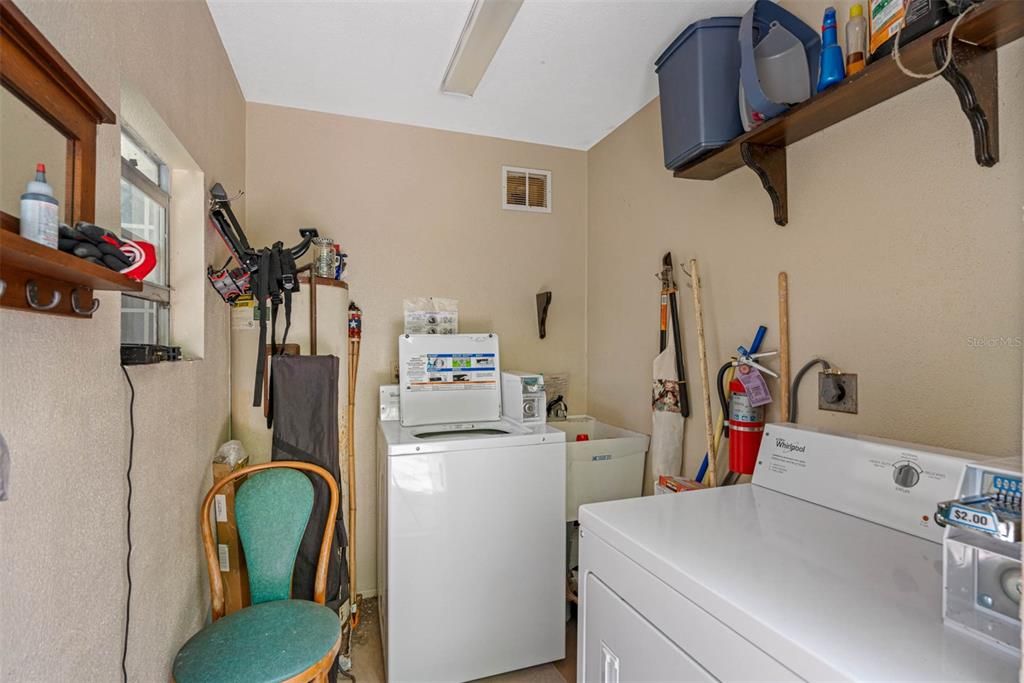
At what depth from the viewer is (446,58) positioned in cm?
223

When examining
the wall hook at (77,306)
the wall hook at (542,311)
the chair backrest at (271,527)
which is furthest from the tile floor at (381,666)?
the wall hook at (77,306)

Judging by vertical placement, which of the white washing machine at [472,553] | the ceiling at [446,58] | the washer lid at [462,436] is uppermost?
the ceiling at [446,58]

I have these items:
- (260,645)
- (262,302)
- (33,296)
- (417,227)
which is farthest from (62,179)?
(417,227)

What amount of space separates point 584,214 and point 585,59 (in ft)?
3.73

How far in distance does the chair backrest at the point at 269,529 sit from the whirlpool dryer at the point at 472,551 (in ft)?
1.04

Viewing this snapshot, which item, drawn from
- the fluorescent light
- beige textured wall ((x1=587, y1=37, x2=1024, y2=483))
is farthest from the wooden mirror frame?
beige textured wall ((x1=587, y1=37, x2=1024, y2=483))

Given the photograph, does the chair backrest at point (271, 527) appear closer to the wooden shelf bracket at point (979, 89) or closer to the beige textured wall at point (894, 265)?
the beige textured wall at point (894, 265)

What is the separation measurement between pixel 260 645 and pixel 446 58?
2.32 metres

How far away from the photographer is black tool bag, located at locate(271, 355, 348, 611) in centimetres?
193

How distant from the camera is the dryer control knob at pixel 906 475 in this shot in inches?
44.2

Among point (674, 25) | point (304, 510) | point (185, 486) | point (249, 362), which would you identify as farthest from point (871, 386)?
point (249, 362)

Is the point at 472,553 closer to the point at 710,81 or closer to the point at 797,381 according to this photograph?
the point at 797,381

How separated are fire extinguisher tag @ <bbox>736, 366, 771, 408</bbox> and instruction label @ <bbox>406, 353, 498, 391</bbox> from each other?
123cm

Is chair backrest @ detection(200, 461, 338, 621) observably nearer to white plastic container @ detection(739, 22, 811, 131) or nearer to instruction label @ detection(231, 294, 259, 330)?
instruction label @ detection(231, 294, 259, 330)
